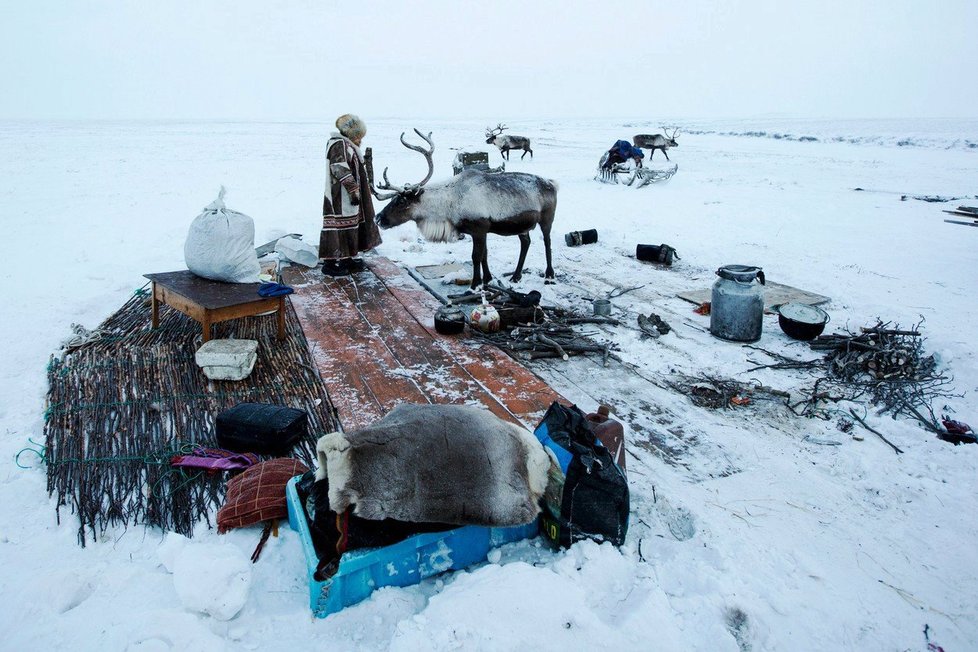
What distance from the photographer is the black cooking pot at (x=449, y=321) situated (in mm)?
4836

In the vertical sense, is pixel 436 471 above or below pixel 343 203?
below

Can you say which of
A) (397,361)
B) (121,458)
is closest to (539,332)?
(397,361)

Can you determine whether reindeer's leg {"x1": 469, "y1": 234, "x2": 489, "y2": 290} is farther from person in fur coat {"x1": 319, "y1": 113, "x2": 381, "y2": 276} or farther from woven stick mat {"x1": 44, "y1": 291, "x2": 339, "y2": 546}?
woven stick mat {"x1": 44, "y1": 291, "x2": 339, "y2": 546}

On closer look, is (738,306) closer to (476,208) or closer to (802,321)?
(802,321)

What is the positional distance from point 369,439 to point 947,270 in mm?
7684

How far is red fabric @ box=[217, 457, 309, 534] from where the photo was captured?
2.60 metres

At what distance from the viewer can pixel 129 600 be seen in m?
2.26

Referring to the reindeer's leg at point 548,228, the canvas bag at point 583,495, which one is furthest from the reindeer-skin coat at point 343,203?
the canvas bag at point 583,495

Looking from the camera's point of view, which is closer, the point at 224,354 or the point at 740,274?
the point at 224,354

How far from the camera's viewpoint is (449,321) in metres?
4.82

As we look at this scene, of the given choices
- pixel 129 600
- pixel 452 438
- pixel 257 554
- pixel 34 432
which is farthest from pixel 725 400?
pixel 34 432

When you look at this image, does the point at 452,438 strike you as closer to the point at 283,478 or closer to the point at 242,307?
the point at 283,478

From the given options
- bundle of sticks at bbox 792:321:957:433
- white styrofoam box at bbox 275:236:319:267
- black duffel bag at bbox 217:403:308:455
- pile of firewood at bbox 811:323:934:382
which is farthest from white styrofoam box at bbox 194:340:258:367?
pile of firewood at bbox 811:323:934:382

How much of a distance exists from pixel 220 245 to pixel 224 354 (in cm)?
107
